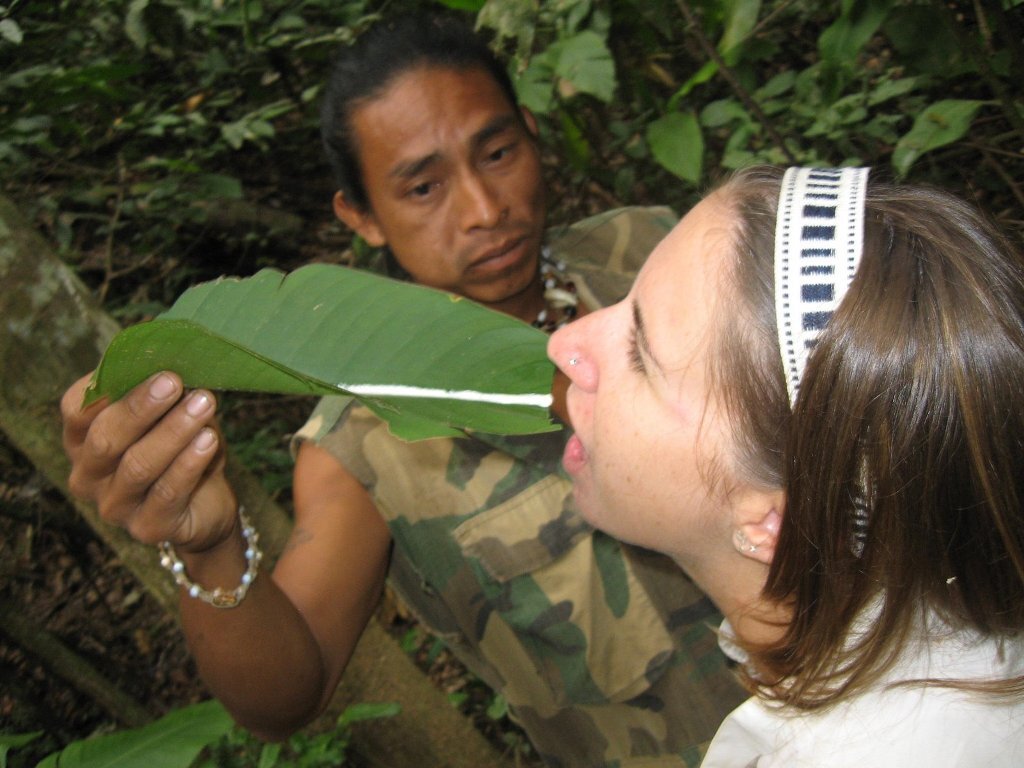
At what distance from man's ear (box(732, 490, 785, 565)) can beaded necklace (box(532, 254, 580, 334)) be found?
3.32ft

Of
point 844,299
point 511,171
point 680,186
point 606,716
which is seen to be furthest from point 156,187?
point 844,299

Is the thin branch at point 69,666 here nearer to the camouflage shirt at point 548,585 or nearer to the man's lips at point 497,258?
the camouflage shirt at point 548,585

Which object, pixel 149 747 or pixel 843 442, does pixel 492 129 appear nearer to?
pixel 843 442

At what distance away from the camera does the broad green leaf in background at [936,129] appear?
1.60 m

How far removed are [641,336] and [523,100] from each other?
3.13ft

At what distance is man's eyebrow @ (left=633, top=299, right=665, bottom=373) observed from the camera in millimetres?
1081

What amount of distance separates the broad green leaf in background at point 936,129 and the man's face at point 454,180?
76 centimetres

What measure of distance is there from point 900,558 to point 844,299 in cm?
30

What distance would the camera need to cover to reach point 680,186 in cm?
289

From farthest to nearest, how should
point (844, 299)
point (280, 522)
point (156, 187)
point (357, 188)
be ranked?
point (156, 187) → point (357, 188) → point (280, 522) → point (844, 299)

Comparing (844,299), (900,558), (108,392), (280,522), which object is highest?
(108,392)

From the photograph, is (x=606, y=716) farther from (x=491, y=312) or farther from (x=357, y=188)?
(x=357, y=188)

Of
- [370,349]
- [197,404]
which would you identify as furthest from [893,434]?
[197,404]

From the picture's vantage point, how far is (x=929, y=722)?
0.94m
